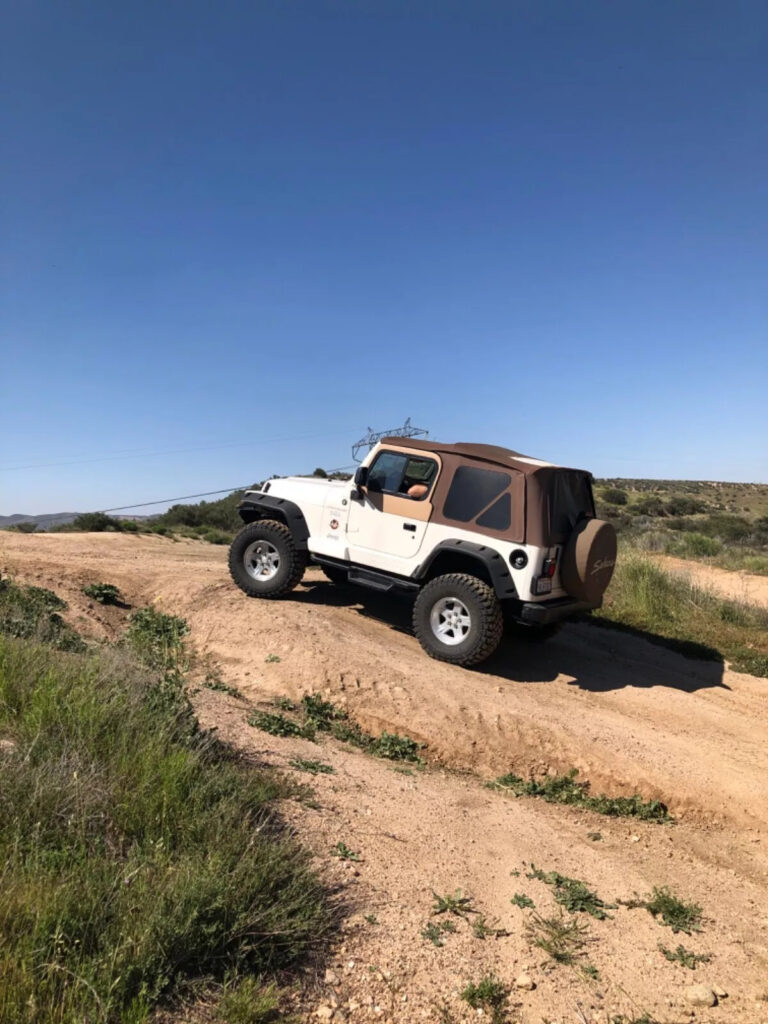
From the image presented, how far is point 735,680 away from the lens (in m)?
8.24

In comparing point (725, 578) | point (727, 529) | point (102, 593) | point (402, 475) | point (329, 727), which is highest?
point (402, 475)

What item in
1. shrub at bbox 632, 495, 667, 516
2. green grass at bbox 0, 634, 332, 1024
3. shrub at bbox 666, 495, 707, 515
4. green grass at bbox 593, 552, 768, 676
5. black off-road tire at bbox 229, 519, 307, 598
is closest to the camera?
green grass at bbox 0, 634, 332, 1024

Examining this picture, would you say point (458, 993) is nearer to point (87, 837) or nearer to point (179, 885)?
point (179, 885)

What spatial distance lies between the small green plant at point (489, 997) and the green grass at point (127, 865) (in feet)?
2.10

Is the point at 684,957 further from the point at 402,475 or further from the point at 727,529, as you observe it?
the point at 727,529

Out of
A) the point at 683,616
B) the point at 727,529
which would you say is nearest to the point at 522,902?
the point at 683,616

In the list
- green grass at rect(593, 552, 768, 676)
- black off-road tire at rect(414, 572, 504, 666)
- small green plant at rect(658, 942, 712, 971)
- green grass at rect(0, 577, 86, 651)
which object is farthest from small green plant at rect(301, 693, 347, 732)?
green grass at rect(593, 552, 768, 676)

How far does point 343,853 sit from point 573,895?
1.28m

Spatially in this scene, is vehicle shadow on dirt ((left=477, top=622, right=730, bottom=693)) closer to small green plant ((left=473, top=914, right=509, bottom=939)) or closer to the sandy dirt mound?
small green plant ((left=473, top=914, right=509, bottom=939))

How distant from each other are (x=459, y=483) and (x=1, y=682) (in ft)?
16.5

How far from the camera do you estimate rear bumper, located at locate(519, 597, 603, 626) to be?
23.0ft

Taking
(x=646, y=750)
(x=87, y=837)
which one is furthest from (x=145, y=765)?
(x=646, y=750)

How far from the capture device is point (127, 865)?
2.58m

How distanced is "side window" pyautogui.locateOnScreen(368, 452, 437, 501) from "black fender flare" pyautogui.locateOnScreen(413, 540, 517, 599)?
690 millimetres
